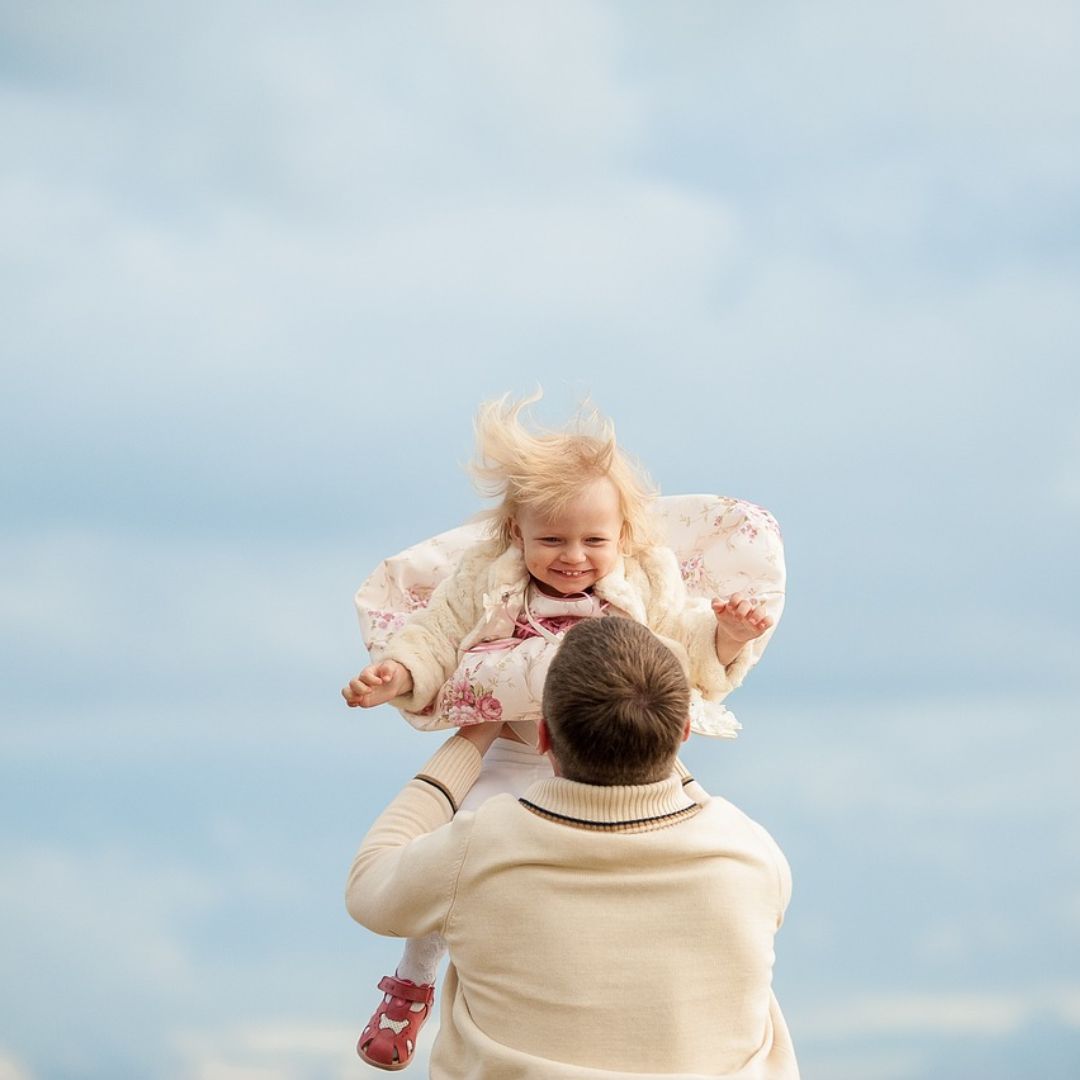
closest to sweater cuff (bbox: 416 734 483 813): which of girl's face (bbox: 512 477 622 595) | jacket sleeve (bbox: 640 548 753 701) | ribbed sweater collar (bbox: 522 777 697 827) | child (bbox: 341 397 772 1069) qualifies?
child (bbox: 341 397 772 1069)

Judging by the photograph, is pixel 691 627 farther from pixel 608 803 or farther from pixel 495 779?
pixel 608 803

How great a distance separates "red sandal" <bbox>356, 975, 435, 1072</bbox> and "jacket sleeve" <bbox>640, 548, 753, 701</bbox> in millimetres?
1047

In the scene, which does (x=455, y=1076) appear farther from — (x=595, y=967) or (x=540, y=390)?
(x=540, y=390)

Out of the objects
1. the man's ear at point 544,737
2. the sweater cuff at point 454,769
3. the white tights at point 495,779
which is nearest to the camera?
the man's ear at point 544,737

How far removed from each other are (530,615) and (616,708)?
1146mm

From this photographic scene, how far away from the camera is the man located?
8.28 ft

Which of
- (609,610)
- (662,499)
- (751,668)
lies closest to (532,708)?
(609,610)

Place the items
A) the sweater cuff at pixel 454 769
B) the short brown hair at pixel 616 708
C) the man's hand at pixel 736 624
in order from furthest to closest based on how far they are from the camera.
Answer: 1. the man's hand at pixel 736 624
2. the sweater cuff at pixel 454 769
3. the short brown hair at pixel 616 708

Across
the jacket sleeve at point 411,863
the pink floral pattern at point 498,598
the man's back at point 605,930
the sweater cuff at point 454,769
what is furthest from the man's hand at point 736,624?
the man's back at point 605,930

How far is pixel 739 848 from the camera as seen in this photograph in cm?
264

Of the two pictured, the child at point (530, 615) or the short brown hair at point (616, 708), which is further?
the child at point (530, 615)

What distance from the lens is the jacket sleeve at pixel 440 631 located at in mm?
3652

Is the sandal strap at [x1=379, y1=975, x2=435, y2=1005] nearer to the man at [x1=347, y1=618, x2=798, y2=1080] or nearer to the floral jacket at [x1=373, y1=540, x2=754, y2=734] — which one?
the floral jacket at [x1=373, y1=540, x2=754, y2=734]

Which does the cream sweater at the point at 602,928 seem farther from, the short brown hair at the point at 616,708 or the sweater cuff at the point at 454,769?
the sweater cuff at the point at 454,769
